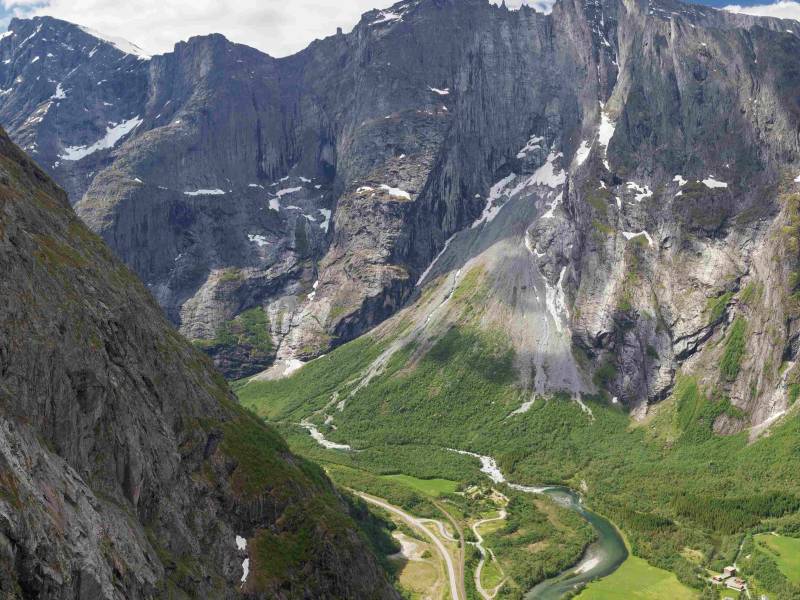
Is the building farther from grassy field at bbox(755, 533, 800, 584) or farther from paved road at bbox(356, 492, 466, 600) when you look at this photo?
paved road at bbox(356, 492, 466, 600)

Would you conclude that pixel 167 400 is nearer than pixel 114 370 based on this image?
No

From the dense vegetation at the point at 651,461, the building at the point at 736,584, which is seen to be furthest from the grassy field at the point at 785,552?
the building at the point at 736,584

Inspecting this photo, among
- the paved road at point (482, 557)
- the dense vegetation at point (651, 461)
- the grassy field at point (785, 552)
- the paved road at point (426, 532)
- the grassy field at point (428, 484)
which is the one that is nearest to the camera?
the paved road at point (482, 557)

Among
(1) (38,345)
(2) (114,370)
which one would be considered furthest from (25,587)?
(2) (114,370)

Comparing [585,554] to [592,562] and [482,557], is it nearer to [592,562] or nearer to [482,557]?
[592,562]

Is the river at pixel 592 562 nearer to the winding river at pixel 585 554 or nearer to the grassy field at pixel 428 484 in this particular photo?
the winding river at pixel 585 554

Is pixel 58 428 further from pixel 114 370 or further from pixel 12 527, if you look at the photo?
pixel 12 527
